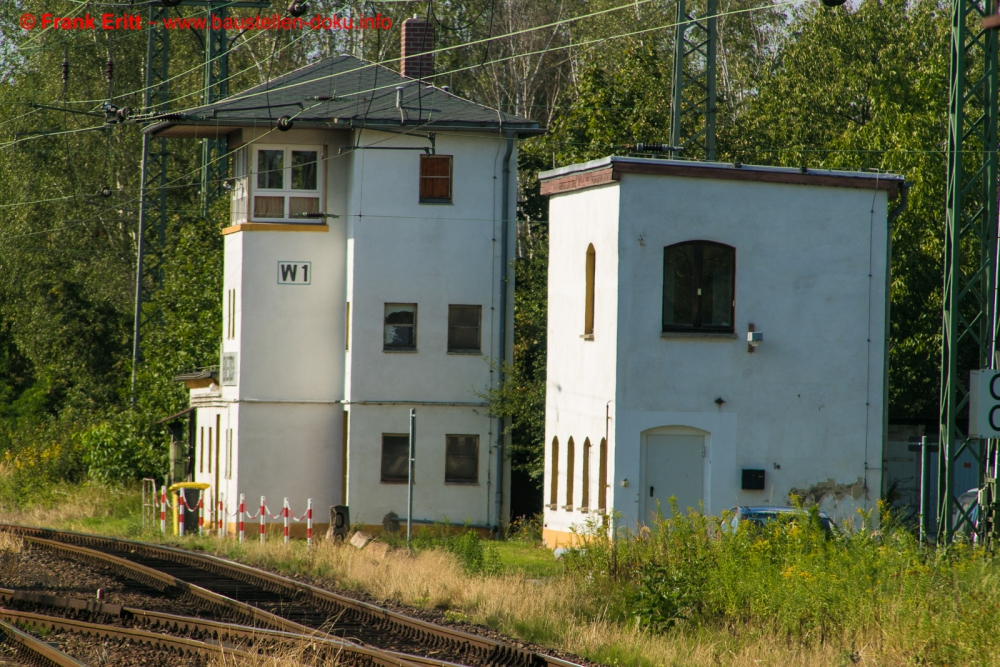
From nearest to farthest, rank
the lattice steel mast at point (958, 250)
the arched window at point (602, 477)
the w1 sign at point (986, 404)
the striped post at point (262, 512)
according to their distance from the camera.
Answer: the w1 sign at point (986, 404) → the lattice steel mast at point (958, 250) → the arched window at point (602, 477) → the striped post at point (262, 512)

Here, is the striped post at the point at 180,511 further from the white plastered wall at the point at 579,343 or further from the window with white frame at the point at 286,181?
the white plastered wall at the point at 579,343

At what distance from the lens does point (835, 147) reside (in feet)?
129

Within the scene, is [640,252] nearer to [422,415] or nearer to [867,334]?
[867,334]

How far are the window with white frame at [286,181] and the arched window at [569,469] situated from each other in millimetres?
8733

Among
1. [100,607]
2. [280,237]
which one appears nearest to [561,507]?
[280,237]

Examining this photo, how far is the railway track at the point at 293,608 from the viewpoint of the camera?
13703 millimetres

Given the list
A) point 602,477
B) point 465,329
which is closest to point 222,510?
point 465,329

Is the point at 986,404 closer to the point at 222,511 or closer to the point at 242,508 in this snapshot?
the point at 242,508

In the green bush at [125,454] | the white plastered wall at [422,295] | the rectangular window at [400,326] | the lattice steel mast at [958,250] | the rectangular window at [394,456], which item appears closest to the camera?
the lattice steel mast at [958,250]

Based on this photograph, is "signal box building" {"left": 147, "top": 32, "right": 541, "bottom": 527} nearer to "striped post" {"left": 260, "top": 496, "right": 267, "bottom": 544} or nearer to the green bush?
"striped post" {"left": 260, "top": 496, "right": 267, "bottom": 544}

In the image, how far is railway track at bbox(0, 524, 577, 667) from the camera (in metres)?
13.7

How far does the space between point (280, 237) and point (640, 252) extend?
10268 mm

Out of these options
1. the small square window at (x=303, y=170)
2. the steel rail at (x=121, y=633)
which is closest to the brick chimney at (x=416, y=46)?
the small square window at (x=303, y=170)

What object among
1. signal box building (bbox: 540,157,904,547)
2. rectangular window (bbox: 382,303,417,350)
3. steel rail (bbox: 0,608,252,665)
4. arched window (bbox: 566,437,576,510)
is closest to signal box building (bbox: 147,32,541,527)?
rectangular window (bbox: 382,303,417,350)
